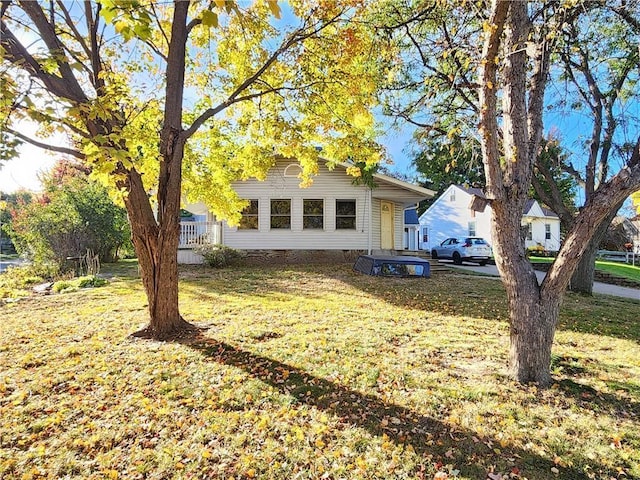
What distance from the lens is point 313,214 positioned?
15289mm

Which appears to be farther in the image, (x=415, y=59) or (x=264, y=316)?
(x=415, y=59)

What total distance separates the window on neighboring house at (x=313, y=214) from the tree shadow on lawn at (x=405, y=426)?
11.2 meters

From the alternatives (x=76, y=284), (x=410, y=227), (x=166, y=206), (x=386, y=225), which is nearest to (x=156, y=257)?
(x=166, y=206)

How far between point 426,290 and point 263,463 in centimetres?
790

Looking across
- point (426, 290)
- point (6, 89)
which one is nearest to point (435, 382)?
point (6, 89)

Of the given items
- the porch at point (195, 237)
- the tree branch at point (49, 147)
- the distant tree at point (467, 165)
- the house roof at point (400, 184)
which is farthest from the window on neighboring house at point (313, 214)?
the tree branch at point (49, 147)

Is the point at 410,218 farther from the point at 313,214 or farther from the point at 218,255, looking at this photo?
the point at 218,255

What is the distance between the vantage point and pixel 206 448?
272cm

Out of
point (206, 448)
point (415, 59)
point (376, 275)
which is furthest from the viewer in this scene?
point (376, 275)

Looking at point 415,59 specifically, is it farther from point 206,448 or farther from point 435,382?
point 206,448

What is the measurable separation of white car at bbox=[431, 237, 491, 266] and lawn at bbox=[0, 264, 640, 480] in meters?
13.4

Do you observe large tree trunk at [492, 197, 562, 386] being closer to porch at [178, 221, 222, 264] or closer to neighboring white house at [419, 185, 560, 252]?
porch at [178, 221, 222, 264]

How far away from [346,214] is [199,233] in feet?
21.4

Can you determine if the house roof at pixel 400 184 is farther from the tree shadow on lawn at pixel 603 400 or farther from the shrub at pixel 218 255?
the tree shadow on lawn at pixel 603 400
